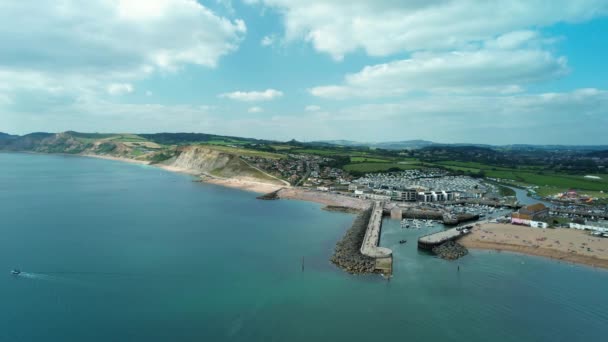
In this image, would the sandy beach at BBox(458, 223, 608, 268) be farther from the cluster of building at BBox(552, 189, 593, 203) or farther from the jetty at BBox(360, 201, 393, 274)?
the cluster of building at BBox(552, 189, 593, 203)

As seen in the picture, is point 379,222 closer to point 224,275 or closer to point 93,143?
point 224,275

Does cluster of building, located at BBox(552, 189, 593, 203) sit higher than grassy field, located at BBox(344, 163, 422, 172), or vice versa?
grassy field, located at BBox(344, 163, 422, 172)

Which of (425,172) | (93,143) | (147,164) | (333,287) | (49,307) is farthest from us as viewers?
(93,143)

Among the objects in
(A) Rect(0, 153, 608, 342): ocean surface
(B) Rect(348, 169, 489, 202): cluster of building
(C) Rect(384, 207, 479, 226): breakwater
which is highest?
(B) Rect(348, 169, 489, 202): cluster of building

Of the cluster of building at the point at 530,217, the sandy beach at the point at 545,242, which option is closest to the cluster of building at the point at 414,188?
the cluster of building at the point at 530,217

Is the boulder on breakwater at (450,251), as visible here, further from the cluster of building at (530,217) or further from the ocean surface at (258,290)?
the cluster of building at (530,217)

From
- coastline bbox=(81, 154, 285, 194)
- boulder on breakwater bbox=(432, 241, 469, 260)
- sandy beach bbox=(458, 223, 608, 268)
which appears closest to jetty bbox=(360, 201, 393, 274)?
boulder on breakwater bbox=(432, 241, 469, 260)

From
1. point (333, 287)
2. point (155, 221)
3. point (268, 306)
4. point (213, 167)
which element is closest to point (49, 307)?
point (268, 306)
